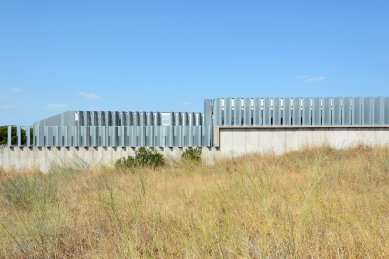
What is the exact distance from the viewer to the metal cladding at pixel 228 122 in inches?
833

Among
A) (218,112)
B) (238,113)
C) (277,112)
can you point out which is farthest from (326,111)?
(218,112)

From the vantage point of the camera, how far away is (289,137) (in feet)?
69.7

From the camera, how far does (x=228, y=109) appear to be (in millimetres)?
21797

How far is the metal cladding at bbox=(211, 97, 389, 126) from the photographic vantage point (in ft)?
69.3

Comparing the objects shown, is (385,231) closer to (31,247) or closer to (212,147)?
(31,247)

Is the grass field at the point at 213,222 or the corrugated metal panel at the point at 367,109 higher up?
the corrugated metal panel at the point at 367,109

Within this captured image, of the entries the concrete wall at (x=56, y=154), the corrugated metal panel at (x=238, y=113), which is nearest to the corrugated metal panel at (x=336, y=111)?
the corrugated metal panel at (x=238, y=113)

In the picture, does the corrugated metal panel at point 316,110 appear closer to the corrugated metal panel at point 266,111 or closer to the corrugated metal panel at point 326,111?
the corrugated metal panel at point 326,111

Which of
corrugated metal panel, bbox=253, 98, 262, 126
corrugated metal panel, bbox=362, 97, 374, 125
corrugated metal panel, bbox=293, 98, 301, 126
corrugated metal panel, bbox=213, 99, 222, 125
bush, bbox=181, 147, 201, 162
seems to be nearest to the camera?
bush, bbox=181, 147, 201, 162

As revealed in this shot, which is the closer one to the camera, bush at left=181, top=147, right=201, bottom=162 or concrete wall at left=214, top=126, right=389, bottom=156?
bush at left=181, top=147, right=201, bottom=162

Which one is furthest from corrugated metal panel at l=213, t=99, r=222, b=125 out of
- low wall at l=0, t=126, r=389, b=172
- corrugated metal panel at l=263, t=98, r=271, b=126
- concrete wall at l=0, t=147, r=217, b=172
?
corrugated metal panel at l=263, t=98, r=271, b=126

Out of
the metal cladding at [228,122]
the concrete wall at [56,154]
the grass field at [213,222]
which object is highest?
the metal cladding at [228,122]

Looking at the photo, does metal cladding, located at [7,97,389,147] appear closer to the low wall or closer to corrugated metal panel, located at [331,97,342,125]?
corrugated metal panel, located at [331,97,342,125]

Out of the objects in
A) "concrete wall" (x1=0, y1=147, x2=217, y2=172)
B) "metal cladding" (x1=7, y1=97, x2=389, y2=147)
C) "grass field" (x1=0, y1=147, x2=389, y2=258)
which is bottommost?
"concrete wall" (x1=0, y1=147, x2=217, y2=172)
